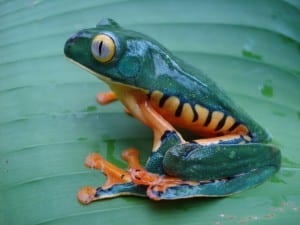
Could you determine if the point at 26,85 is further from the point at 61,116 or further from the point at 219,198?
the point at 219,198

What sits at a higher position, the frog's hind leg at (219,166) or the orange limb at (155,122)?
the orange limb at (155,122)

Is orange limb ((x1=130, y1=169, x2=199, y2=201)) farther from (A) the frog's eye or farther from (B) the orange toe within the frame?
(A) the frog's eye

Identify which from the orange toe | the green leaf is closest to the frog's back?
the green leaf

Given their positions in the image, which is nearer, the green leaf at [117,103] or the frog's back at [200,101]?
the green leaf at [117,103]

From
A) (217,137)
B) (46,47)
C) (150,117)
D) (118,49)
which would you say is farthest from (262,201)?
(46,47)

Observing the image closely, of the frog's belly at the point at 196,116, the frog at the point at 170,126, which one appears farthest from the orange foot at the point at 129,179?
the frog's belly at the point at 196,116

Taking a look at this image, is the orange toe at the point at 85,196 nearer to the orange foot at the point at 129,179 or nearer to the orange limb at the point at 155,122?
the orange foot at the point at 129,179

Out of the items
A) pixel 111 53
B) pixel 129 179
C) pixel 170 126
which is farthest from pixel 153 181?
pixel 111 53
